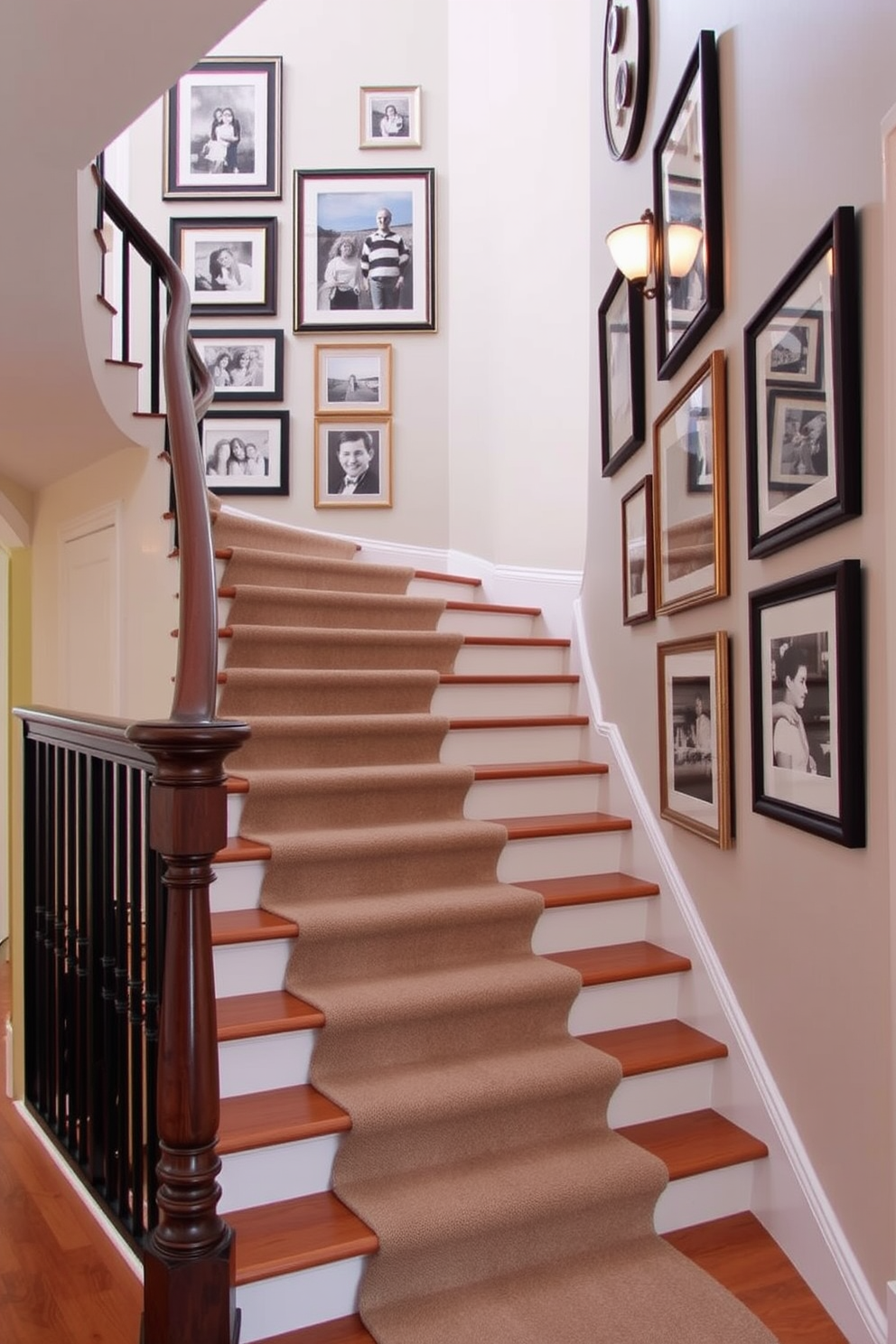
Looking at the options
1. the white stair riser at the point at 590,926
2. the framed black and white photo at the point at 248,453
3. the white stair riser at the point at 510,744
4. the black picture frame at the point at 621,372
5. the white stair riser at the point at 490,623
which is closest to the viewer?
the white stair riser at the point at 590,926

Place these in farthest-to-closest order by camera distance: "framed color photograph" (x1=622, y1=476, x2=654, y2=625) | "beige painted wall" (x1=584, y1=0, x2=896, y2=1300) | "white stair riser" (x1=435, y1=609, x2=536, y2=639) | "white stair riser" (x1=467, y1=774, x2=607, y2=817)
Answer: "white stair riser" (x1=435, y1=609, x2=536, y2=639), "white stair riser" (x1=467, y1=774, x2=607, y2=817), "framed color photograph" (x1=622, y1=476, x2=654, y2=625), "beige painted wall" (x1=584, y1=0, x2=896, y2=1300)

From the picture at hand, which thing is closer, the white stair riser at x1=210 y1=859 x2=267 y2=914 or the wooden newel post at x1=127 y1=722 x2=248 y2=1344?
the wooden newel post at x1=127 y1=722 x2=248 y2=1344

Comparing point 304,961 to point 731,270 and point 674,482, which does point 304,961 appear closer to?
point 674,482

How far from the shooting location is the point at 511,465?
15.8 ft

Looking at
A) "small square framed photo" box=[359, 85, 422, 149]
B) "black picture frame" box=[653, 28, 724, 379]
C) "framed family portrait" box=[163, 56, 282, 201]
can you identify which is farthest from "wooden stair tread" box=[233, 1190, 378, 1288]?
"small square framed photo" box=[359, 85, 422, 149]

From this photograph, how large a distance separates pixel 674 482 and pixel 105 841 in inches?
64.2

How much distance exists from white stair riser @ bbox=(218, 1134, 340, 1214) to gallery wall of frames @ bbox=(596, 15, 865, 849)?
1.09m

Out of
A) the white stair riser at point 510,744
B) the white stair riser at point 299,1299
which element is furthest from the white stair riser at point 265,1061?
the white stair riser at point 510,744

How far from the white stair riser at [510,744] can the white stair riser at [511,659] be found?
42cm

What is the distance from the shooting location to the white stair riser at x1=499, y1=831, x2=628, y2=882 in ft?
9.75

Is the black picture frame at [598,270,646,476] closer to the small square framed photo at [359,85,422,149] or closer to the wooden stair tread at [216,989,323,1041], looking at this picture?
the wooden stair tread at [216,989,323,1041]

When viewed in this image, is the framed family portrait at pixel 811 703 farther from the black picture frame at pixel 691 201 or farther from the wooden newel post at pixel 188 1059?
the wooden newel post at pixel 188 1059

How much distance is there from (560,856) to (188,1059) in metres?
1.63

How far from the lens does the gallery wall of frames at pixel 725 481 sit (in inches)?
70.1
